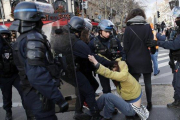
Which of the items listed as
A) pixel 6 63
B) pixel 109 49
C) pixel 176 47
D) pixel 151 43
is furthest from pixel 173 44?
pixel 6 63

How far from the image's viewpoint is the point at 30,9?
1976mm

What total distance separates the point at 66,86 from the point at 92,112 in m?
0.70

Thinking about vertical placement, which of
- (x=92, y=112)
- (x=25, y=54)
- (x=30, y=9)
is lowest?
(x=92, y=112)

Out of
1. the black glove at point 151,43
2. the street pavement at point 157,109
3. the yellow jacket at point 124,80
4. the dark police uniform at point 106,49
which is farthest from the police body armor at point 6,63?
the black glove at point 151,43

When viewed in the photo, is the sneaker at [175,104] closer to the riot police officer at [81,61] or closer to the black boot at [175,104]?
the black boot at [175,104]

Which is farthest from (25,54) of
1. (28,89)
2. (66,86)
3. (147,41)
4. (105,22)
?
(147,41)

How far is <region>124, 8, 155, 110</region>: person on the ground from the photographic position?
3225mm

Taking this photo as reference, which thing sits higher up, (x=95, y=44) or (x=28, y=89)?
(x=95, y=44)

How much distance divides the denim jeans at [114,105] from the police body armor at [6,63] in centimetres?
162

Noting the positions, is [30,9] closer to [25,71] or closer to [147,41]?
[25,71]

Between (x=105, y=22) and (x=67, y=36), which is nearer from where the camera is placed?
(x=67, y=36)

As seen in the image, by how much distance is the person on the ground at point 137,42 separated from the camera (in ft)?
10.6

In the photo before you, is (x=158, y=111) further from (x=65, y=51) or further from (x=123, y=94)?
(x=65, y=51)

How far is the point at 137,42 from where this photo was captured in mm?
3244
